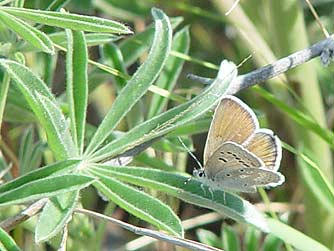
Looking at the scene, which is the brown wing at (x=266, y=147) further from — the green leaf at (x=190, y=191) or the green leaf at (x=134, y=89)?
the green leaf at (x=134, y=89)

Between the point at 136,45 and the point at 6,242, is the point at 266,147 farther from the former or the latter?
the point at 136,45

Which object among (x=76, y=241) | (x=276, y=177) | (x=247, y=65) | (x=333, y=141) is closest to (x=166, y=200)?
(x=76, y=241)

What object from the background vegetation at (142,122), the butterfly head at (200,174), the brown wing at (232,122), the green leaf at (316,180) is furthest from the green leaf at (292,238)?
the brown wing at (232,122)

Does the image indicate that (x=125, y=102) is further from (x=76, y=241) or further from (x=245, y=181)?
(x=76, y=241)

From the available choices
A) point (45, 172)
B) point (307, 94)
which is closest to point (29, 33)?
point (45, 172)

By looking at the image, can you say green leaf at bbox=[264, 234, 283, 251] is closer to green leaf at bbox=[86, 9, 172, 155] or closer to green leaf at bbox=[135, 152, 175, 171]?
green leaf at bbox=[135, 152, 175, 171]

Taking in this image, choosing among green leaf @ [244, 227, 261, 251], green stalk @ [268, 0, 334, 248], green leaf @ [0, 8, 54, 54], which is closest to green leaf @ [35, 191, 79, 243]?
green leaf @ [0, 8, 54, 54]

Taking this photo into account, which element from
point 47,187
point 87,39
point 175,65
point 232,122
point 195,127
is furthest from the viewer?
point 175,65
